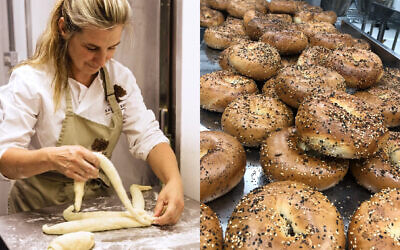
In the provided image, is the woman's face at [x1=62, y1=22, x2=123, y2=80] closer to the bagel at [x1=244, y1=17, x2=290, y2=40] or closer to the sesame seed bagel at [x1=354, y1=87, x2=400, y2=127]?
the sesame seed bagel at [x1=354, y1=87, x2=400, y2=127]

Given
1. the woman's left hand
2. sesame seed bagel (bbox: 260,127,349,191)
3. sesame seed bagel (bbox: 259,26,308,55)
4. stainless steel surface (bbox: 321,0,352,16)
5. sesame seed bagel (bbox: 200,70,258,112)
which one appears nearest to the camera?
the woman's left hand

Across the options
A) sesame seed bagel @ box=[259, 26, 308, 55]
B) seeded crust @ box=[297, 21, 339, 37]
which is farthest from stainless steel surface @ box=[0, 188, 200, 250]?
seeded crust @ box=[297, 21, 339, 37]

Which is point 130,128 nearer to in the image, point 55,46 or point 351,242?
point 55,46

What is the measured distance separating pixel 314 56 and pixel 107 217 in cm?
162

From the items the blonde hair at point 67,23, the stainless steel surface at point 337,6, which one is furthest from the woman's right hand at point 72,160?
the stainless steel surface at point 337,6

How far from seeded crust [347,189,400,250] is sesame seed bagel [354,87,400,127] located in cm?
64

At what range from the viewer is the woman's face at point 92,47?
39.9 inches

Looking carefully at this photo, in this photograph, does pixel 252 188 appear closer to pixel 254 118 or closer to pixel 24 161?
pixel 254 118

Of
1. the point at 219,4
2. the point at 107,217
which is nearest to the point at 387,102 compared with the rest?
the point at 107,217

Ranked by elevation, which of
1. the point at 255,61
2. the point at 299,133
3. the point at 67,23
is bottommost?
the point at 299,133

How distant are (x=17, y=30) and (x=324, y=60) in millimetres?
1731

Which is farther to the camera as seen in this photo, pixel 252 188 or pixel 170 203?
pixel 252 188

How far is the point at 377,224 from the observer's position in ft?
→ 4.32

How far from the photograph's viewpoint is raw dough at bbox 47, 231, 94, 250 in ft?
3.50
